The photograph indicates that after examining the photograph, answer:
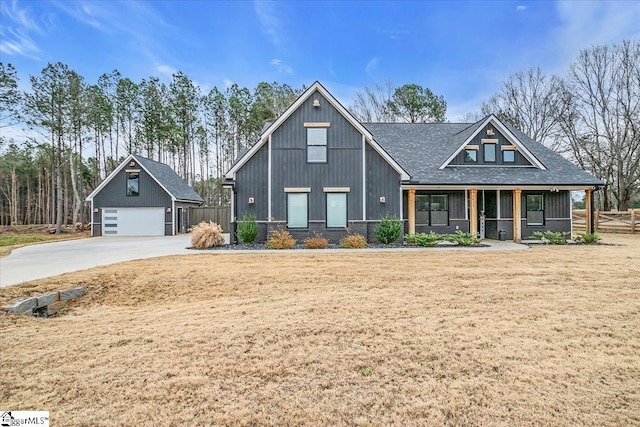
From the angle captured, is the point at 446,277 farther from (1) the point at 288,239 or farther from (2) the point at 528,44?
(2) the point at 528,44

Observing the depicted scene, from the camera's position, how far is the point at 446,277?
8.02 metres

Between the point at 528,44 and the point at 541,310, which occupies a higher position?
the point at 528,44

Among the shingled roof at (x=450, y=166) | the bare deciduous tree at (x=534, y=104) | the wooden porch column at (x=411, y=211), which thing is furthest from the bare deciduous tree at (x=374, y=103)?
A: the wooden porch column at (x=411, y=211)

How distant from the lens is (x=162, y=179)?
83.6 ft

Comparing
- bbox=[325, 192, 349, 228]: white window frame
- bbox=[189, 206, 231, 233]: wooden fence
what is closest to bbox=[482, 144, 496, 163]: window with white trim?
bbox=[325, 192, 349, 228]: white window frame

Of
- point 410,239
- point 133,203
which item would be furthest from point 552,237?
point 133,203

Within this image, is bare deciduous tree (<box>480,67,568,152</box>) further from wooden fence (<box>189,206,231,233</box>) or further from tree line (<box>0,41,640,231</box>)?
wooden fence (<box>189,206,231,233</box>)

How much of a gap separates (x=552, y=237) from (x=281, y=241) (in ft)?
41.0

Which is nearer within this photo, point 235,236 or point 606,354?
point 606,354

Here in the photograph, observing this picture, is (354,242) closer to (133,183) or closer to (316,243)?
(316,243)

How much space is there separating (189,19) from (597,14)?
1983 centimetres

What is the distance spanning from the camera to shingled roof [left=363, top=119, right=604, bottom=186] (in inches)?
680

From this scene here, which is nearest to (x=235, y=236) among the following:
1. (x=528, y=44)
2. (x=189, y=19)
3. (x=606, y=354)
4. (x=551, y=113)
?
(x=189, y=19)

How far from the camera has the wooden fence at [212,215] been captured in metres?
29.0
